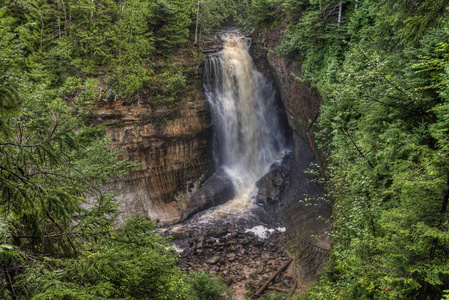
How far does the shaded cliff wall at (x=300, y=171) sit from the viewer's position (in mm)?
12984

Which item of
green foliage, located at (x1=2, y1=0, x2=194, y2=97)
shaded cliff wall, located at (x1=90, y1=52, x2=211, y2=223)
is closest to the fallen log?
shaded cliff wall, located at (x1=90, y1=52, x2=211, y2=223)

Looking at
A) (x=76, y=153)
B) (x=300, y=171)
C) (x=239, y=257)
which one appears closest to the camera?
(x=76, y=153)

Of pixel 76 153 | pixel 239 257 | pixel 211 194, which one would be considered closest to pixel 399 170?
pixel 76 153

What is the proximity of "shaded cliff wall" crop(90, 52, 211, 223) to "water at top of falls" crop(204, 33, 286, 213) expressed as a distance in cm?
125

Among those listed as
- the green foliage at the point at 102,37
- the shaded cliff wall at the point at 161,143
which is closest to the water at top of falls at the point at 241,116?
the shaded cliff wall at the point at 161,143

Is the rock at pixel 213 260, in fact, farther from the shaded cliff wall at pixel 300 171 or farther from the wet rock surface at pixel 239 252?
the shaded cliff wall at pixel 300 171

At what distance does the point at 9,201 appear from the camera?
10.9ft

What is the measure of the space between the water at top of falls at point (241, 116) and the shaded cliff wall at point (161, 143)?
4.10 feet

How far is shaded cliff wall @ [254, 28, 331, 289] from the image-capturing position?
1298cm

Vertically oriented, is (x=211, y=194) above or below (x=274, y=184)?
below

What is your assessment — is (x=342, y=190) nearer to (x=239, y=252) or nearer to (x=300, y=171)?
(x=239, y=252)

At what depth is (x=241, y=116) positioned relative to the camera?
22.1 meters

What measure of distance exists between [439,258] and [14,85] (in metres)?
5.92

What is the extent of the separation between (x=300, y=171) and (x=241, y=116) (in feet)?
20.9
